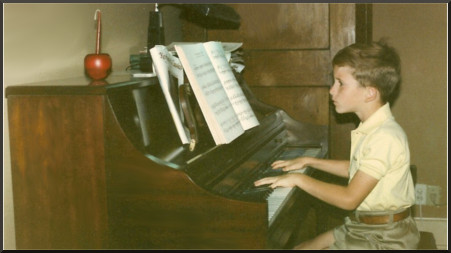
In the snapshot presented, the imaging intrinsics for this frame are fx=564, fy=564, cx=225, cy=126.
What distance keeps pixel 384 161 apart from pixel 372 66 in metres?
0.41

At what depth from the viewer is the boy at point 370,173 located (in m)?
2.00

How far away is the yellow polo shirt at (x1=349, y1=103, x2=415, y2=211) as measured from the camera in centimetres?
202

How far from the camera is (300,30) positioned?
324cm

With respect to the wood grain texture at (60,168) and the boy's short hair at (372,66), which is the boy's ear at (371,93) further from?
the wood grain texture at (60,168)

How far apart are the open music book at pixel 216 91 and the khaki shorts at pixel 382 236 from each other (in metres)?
0.57

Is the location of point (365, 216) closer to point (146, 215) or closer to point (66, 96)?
point (146, 215)

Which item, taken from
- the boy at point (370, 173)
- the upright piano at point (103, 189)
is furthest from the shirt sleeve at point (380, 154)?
the upright piano at point (103, 189)

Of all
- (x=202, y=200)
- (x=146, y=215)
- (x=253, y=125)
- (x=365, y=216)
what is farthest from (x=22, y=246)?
(x=365, y=216)

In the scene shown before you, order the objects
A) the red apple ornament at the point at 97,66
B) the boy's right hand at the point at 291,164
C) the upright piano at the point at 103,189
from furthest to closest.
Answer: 1. the boy's right hand at the point at 291,164
2. the red apple ornament at the point at 97,66
3. the upright piano at the point at 103,189

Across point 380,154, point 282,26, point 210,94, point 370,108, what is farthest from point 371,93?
point 282,26

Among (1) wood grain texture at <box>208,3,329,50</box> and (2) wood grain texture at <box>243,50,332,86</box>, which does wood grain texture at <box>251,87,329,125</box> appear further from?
(1) wood grain texture at <box>208,3,329,50</box>

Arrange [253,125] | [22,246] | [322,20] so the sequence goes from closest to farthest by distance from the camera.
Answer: [22,246]
[253,125]
[322,20]

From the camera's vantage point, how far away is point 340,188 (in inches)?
78.7

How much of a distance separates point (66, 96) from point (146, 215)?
42 cm
